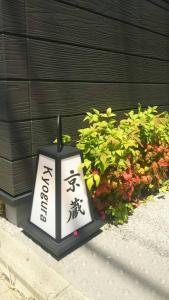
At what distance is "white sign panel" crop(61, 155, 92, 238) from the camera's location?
2.39 metres

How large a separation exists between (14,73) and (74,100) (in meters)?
0.77

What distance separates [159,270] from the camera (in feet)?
7.39

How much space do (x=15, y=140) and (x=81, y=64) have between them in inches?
43.1

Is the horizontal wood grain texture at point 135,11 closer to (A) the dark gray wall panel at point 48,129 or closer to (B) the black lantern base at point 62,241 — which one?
(A) the dark gray wall panel at point 48,129

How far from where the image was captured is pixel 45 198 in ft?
8.16

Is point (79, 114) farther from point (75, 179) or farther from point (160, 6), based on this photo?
point (160, 6)

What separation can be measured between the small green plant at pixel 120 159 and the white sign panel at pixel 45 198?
302mm

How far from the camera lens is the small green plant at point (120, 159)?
8.80 feet

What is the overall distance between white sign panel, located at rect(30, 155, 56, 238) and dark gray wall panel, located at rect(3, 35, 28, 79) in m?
0.72

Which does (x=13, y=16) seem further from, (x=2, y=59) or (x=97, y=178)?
(x=97, y=178)

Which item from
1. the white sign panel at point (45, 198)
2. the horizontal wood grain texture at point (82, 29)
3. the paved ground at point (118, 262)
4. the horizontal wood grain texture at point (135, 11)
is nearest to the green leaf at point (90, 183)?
the white sign panel at point (45, 198)

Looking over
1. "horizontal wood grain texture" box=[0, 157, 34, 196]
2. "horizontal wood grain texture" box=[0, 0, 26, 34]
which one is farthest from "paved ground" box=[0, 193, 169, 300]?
"horizontal wood grain texture" box=[0, 0, 26, 34]

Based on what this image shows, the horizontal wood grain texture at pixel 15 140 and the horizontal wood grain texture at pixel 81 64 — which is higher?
the horizontal wood grain texture at pixel 81 64

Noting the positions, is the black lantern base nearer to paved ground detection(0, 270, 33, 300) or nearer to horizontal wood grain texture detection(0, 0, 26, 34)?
paved ground detection(0, 270, 33, 300)
